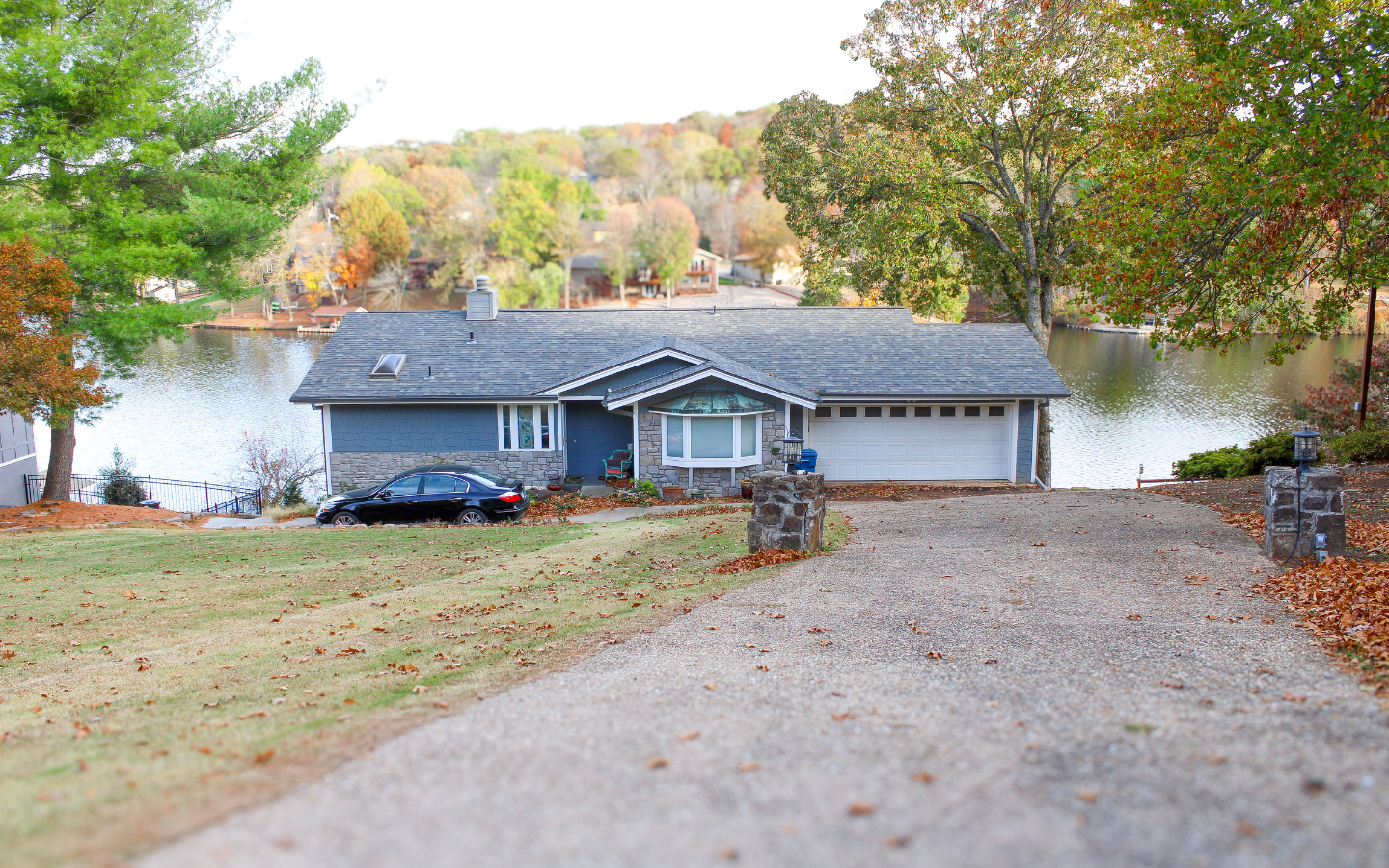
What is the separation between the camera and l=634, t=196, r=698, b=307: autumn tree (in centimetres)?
7919

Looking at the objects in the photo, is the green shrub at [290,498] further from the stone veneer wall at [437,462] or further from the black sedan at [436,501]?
the black sedan at [436,501]

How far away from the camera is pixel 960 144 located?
23.9 meters

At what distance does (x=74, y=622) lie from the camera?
36.5 ft

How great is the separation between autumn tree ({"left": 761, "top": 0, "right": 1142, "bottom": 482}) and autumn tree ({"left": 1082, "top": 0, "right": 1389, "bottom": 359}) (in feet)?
21.8

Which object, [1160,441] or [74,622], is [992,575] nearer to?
[74,622]

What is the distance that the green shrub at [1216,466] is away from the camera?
75.2 ft

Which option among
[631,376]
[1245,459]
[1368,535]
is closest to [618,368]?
[631,376]

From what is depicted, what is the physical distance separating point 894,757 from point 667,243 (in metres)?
75.7

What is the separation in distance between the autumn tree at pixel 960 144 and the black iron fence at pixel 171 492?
18.4 m

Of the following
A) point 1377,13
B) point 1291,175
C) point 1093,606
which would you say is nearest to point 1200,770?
point 1093,606

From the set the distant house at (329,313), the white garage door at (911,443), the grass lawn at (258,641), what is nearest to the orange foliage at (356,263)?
the distant house at (329,313)

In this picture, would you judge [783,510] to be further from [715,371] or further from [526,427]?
[526,427]

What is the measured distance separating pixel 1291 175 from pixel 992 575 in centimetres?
695

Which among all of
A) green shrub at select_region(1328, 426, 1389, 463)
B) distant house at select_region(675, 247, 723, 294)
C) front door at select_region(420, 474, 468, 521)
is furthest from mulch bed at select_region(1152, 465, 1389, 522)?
distant house at select_region(675, 247, 723, 294)
